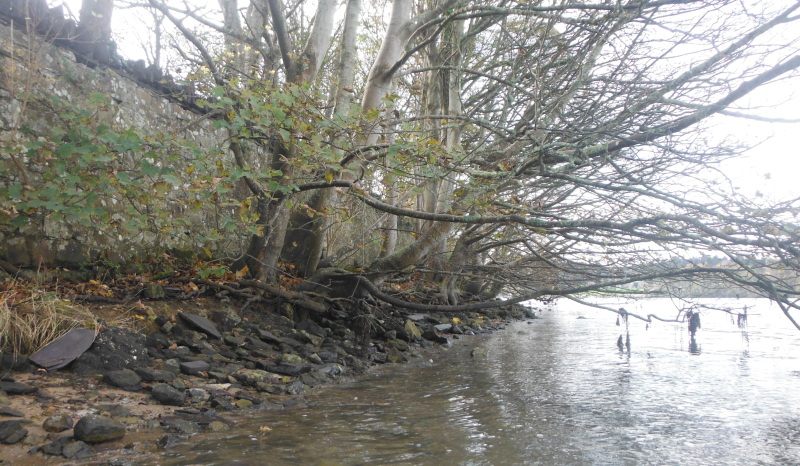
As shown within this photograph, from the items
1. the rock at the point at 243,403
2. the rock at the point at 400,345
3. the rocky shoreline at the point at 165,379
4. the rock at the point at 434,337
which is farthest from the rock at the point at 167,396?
the rock at the point at 434,337

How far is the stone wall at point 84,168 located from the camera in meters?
4.13

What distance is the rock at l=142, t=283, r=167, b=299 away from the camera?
5.71m

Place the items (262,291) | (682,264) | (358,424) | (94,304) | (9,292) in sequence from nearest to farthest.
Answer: (358,424) < (9,292) < (94,304) < (682,264) < (262,291)

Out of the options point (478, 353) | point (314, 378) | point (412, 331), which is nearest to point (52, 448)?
point (314, 378)

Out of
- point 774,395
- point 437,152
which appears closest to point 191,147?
point 437,152

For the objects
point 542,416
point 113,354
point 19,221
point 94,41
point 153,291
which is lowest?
point 542,416

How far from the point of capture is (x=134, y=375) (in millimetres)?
3965

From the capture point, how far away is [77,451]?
9.17 ft

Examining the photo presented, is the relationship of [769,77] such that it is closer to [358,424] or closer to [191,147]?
[358,424]

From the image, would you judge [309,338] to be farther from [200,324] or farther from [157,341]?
[157,341]

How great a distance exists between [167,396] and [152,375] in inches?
16.4

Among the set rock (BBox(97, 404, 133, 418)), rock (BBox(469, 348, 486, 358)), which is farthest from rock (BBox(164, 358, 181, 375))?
rock (BBox(469, 348, 486, 358))

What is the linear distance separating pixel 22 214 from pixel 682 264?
264 inches

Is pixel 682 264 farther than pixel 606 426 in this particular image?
Yes
